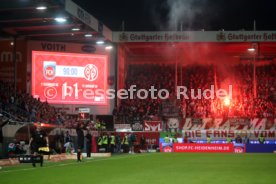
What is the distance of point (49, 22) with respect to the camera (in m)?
40.8

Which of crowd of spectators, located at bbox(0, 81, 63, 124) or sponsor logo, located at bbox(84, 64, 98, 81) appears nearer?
crowd of spectators, located at bbox(0, 81, 63, 124)

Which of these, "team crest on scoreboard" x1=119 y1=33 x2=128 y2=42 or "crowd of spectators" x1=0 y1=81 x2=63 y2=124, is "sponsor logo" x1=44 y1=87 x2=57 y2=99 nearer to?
"crowd of spectators" x1=0 y1=81 x2=63 y2=124

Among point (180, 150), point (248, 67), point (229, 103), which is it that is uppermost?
point (248, 67)

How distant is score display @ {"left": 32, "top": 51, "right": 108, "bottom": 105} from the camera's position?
156 feet

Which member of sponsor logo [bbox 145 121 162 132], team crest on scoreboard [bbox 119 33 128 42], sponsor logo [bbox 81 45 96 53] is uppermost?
team crest on scoreboard [bbox 119 33 128 42]

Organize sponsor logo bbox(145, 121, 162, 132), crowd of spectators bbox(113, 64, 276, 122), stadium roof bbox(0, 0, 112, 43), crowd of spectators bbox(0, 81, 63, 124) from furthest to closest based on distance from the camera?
crowd of spectators bbox(113, 64, 276, 122), sponsor logo bbox(145, 121, 162, 132), crowd of spectators bbox(0, 81, 63, 124), stadium roof bbox(0, 0, 112, 43)

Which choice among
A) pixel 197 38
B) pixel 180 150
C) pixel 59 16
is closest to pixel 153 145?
pixel 180 150

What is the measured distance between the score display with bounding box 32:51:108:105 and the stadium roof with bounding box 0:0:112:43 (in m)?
1.80

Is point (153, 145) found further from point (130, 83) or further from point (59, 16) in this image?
point (59, 16)

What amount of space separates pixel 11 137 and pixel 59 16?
10.8m

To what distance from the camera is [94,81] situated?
49344 mm

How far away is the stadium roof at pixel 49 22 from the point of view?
34.6 metres

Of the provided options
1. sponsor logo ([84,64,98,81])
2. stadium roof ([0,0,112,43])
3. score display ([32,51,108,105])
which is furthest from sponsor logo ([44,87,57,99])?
stadium roof ([0,0,112,43])

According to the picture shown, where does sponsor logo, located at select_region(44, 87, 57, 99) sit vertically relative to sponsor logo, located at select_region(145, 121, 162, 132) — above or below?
above
